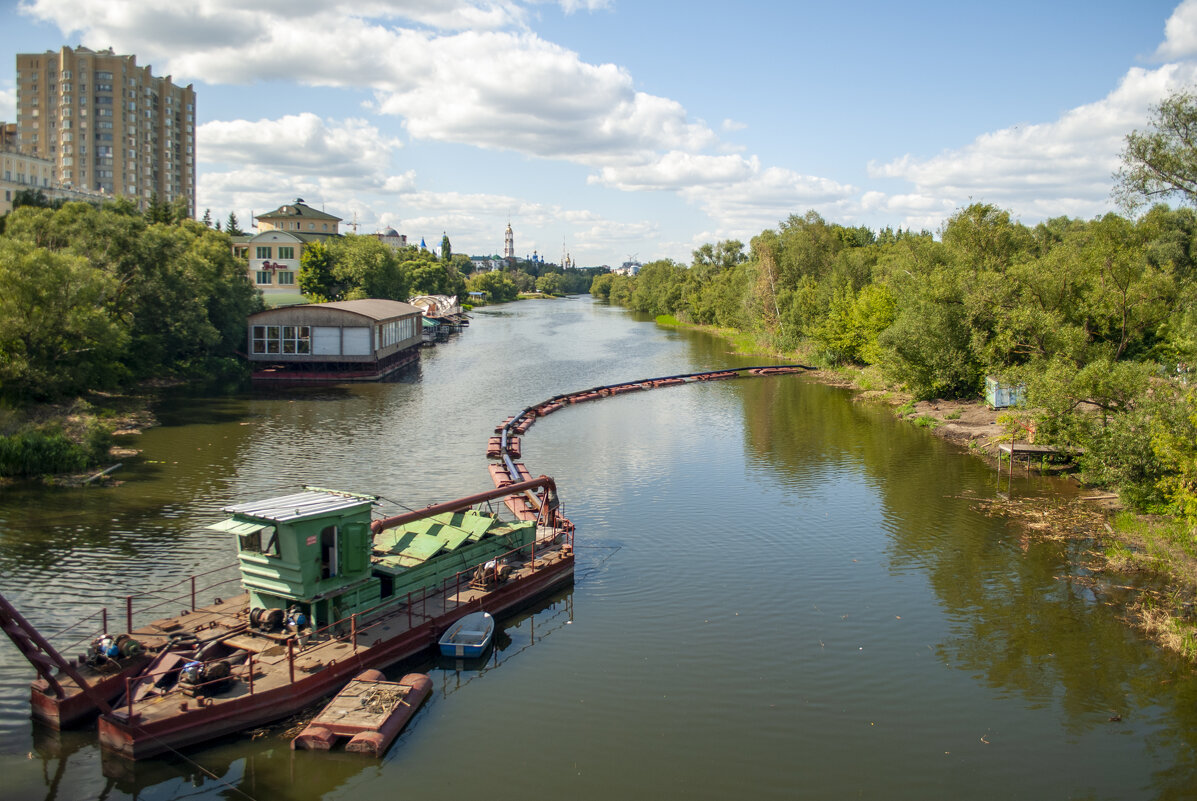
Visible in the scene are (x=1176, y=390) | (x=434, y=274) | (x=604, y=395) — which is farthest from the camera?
(x=434, y=274)

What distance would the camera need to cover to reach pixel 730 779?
15656mm

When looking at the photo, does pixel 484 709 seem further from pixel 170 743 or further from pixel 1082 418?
pixel 1082 418

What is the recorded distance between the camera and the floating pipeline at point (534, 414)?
3151 centimetres

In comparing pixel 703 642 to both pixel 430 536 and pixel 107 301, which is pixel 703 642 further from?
pixel 107 301

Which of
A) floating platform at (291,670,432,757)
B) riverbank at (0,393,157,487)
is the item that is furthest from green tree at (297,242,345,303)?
floating platform at (291,670,432,757)

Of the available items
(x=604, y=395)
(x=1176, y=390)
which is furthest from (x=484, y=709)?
(x=604, y=395)

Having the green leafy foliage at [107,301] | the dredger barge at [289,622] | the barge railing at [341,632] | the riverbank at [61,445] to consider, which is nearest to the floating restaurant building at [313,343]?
the green leafy foliage at [107,301]

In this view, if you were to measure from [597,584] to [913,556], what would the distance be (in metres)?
11.1

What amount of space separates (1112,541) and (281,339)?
5648 cm

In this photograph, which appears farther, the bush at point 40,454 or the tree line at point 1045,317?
the bush at point 40,454

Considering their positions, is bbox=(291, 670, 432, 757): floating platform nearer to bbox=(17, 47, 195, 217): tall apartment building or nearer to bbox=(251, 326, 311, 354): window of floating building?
bbox=(251, 326, 311, 354): window of floating building

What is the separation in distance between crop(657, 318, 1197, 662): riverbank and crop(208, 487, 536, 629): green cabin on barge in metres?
19.1

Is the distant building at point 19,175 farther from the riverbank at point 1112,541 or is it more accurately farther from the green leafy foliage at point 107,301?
the riverbank at point 1112,541

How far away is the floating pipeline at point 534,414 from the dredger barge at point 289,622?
19.9ft
